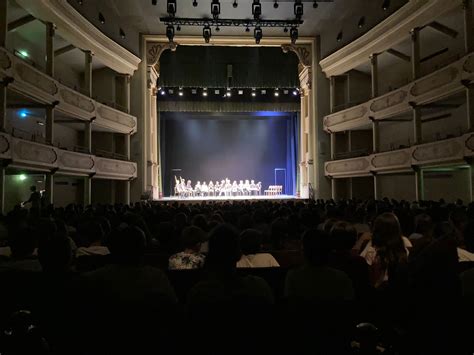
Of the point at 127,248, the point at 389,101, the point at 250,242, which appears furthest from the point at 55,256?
the point at 389,101

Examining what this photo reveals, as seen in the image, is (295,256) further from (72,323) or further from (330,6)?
(330,6)

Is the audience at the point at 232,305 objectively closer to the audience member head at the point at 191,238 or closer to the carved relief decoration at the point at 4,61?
the audience member head at the point at 191,238

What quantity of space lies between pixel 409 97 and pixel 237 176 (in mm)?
13486

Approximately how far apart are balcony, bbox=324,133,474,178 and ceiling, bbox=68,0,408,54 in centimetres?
602

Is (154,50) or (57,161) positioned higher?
(154,50)

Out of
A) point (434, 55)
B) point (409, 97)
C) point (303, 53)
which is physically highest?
point (303, 53)

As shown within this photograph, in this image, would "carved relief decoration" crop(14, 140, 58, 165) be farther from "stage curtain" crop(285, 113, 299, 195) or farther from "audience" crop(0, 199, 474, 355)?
"stage curtain" crop(285, 113, 299, 195)

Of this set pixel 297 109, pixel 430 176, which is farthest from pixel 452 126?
pixel 297 109

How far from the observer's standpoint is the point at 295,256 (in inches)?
170

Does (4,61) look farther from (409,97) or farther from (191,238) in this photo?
(409,97)

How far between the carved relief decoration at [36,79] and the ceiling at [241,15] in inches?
164

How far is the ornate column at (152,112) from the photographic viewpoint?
21.6 m

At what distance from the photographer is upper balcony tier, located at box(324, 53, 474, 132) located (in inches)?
537

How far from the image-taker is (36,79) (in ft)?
45.1
